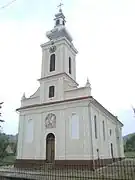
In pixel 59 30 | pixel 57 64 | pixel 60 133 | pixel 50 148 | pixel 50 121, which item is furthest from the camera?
pixel 59 30

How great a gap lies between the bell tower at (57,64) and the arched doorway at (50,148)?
419 centimetres

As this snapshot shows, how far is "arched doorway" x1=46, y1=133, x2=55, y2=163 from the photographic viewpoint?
746 inches

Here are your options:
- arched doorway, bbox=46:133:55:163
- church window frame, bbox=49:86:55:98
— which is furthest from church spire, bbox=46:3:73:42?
arched doorway, bbox=46:133:55:163

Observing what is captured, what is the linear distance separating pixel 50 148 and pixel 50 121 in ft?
9.14

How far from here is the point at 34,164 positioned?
18422 millimetres

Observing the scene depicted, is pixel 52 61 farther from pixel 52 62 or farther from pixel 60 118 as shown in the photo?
pixel 60 118

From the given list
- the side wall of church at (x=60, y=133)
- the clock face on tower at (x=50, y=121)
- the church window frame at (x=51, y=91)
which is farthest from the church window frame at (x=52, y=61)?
the clock face on tower at (x=50, y=121)

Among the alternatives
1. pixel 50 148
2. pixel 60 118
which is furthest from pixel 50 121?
pixel 50 148

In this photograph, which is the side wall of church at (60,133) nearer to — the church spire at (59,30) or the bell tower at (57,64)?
the bell tower at (57,64)

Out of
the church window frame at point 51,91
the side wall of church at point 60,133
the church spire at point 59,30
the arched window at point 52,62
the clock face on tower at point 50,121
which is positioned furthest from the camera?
the church spire at point 59,30

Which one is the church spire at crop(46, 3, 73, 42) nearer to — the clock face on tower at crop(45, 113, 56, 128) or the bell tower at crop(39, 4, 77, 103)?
the bell tower at crop(39, 4, 77, 103)

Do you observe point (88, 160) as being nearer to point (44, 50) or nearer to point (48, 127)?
point (48, 127)

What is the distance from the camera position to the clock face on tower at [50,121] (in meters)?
19.8

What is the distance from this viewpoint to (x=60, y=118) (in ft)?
63.9
